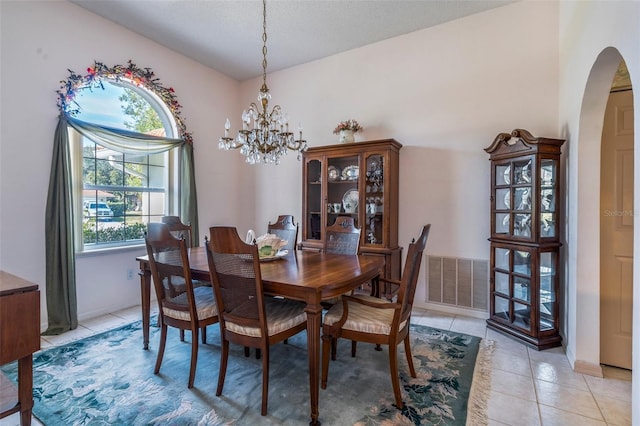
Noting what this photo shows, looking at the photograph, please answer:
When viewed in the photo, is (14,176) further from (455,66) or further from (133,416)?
(455,66)

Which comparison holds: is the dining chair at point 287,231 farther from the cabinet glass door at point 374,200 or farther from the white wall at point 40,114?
the white wall at point 40,114

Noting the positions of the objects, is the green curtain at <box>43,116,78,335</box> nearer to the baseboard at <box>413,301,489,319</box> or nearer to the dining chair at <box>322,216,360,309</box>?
the dining chair at <box>322,216,360,309</box>

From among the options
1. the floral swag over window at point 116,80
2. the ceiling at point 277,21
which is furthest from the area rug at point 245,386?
the ceiling at point 277,21

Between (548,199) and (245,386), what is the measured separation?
9.34 feet

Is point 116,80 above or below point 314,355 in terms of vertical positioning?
above

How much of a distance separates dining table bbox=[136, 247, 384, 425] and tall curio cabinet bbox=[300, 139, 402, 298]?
39.0 inches

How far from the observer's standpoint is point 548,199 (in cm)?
270

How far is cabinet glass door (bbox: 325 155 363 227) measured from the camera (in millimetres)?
3793

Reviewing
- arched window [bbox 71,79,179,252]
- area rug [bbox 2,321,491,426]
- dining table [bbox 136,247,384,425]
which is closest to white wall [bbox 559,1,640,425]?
area rug [bbox 2,321,491,426]

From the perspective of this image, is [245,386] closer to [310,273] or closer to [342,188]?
[310,273]

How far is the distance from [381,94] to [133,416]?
12.5 feet

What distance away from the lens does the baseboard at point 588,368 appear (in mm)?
2213

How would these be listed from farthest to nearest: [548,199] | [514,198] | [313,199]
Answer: [313,199] → [514,198] → [548,199]

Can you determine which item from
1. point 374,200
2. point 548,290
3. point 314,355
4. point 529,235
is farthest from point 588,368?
point 374,200
